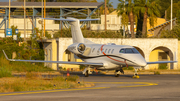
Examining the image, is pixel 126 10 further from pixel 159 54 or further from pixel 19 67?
pixel 19 67

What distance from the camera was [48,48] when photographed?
3822 centimetres

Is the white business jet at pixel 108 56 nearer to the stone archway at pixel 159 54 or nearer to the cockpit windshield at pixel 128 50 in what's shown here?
the cockpit windshield at pixel 128 50

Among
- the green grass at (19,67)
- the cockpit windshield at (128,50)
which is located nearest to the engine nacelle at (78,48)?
the cockpit windshield at (128,50)

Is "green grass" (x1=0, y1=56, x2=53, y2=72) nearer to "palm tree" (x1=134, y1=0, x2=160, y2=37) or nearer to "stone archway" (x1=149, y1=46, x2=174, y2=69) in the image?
"stone archway" (x1=149, y1=46, x2=174, y2=69)

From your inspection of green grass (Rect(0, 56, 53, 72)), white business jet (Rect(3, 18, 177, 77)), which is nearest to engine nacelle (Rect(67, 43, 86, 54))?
white business jet (Rect(3, 18, 177, 77))

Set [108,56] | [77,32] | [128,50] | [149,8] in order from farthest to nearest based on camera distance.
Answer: [149,8] < [77,32] < [108,56] < [128,50]

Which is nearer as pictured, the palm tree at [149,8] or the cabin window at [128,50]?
the cabin window at [128,50]

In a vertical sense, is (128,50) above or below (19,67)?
above

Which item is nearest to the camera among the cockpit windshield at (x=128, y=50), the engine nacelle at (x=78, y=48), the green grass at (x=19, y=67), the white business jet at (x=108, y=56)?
the white business jet at (x=108, y=56)

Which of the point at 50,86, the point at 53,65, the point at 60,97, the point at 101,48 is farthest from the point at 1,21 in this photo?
the point at 60,97

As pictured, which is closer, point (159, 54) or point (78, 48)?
point (78, 48)

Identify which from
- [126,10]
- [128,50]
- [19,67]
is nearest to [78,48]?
[128,50]

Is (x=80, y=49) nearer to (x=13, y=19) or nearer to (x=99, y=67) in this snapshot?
(x=99, y=67)

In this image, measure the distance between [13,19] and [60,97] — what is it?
56261mm
